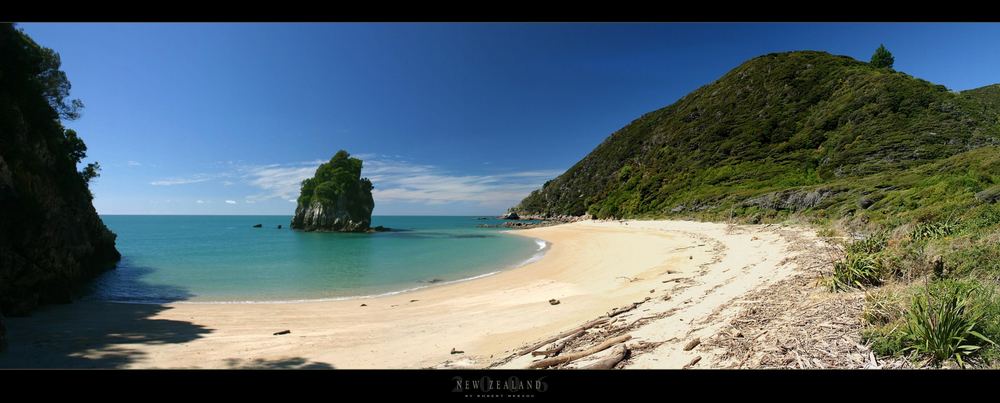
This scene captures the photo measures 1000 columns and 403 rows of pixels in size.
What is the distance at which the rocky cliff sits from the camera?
8688 millimetres

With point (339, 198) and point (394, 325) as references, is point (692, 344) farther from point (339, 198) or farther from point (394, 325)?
point (339, 198)

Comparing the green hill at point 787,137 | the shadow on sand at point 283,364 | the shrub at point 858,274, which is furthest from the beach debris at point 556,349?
the green hill at point 787,137

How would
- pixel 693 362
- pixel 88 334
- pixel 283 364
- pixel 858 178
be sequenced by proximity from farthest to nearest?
pixel 858 178, pixel 88 334, pixel 283 364, pixel 693 362

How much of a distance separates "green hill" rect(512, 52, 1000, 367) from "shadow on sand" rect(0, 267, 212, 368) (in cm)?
1097

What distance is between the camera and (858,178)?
32.7 m

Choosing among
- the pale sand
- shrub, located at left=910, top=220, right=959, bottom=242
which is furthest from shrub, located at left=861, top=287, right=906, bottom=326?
shrub, located at left=910, top=220, right=959, bottom=242

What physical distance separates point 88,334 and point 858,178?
168 ft

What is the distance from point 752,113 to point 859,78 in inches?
585

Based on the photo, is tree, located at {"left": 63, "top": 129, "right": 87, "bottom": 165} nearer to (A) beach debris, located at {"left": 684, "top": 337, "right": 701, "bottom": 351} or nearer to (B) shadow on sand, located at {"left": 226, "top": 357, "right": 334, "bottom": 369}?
(B) shadow on sand, located at {"left": 226, "top": 357, "right": 334, "bottom": 369}

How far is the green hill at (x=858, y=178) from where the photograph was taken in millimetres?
3494

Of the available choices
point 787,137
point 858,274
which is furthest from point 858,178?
point 858,274

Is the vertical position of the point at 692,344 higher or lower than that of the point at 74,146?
lower
